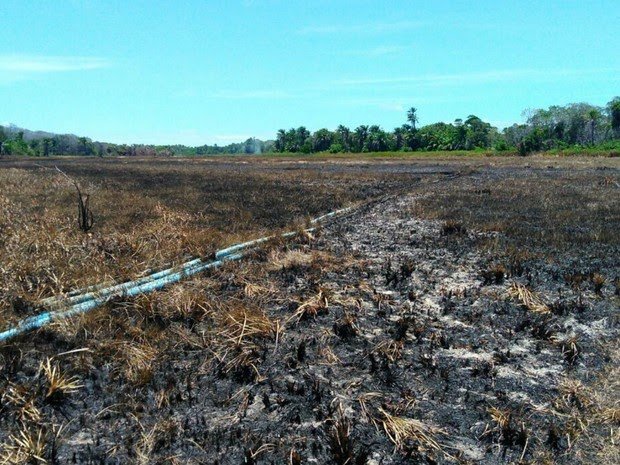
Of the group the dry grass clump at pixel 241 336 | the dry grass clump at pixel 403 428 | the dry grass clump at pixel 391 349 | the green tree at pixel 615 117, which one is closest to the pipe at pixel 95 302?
the dry grass clump at pixel 241 336

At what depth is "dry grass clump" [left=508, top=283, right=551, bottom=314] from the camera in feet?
20.9

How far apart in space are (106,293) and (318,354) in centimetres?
282

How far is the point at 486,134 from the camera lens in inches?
4599

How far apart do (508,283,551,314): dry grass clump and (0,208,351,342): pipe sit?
4.20m

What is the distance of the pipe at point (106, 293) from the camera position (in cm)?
539

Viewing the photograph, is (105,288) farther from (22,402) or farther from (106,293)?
(22,402)

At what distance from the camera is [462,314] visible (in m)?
6.28

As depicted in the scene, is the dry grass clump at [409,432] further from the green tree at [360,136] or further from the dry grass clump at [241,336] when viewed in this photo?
the green tree at [360,136]

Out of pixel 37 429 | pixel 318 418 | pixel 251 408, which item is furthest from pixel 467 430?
pixel 37 429

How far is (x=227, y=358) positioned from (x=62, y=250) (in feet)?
14.4

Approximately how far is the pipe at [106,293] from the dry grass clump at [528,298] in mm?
4201

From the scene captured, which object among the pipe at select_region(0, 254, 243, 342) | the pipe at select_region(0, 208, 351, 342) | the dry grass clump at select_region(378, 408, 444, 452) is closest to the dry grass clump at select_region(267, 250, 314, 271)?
the pipe at select_region(0, 208, 351, 342)

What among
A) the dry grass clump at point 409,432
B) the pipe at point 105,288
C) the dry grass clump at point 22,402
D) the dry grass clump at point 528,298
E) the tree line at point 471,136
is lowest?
the dry grass clump at point 409,432

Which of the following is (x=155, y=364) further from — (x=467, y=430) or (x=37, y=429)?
(x=467, y=430)
